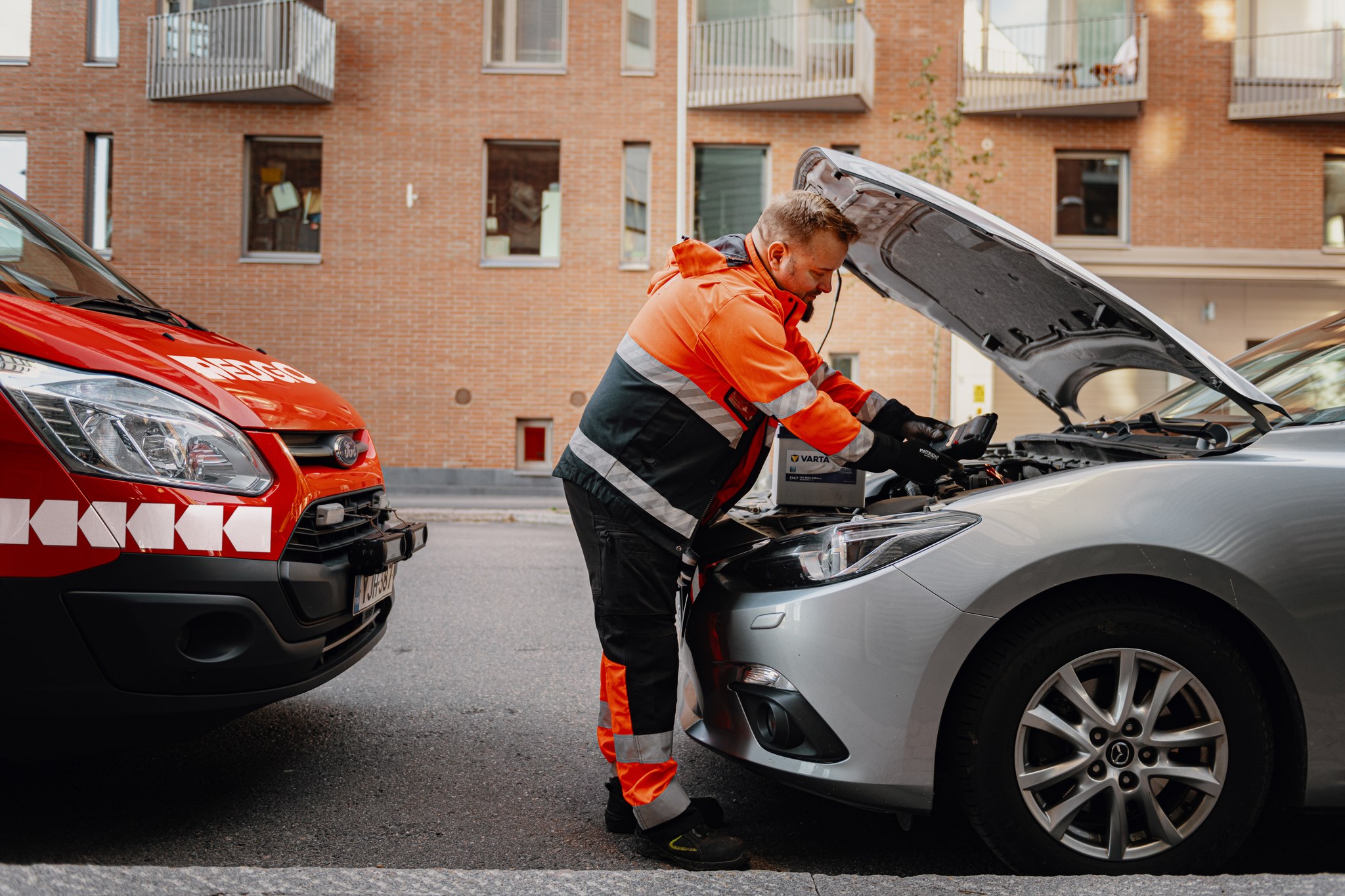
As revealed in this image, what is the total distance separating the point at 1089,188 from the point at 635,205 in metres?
7.50

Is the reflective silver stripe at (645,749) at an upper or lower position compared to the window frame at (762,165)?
lower

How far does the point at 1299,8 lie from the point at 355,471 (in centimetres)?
1963

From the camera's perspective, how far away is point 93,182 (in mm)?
17297

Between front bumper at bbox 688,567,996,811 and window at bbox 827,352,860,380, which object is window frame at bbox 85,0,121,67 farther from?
front bumper at bbox 688,567,996,811

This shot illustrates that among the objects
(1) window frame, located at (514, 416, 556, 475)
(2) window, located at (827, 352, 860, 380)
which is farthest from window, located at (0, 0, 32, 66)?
(2) window, located at (827, 352, 860, 380)

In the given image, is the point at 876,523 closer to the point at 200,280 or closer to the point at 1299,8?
the point at 200,280

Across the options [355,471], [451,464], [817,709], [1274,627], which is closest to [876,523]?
[817,709]

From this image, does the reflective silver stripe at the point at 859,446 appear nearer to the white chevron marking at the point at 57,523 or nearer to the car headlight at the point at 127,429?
the car headlight at the point at 127,429

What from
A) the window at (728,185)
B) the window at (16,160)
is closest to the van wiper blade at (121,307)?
the window at (728,185)

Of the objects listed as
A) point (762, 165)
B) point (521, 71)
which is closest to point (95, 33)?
point (521, 71)

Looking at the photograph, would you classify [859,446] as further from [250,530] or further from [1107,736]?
[250,530]

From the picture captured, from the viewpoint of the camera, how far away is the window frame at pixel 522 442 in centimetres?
1719

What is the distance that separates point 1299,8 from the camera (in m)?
→ 17.3

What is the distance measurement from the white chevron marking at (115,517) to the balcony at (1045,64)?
53.2 ft
